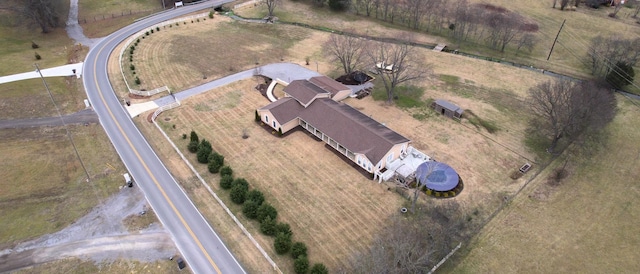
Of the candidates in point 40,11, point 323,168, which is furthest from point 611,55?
point 40,11

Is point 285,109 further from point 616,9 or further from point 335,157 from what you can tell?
point 616,9

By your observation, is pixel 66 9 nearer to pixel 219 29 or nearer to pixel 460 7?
pixel 219 29

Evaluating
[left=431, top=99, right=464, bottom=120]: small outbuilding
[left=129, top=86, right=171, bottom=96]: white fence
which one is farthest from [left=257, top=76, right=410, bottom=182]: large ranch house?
[left=129, top=86, right=171, bottom=96]: white fence

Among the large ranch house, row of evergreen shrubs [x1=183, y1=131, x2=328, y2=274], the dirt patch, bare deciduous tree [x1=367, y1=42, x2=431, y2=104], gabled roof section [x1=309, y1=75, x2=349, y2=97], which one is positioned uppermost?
bare deciduous tree [x1=367, y1=42, x2=431, y2=104]

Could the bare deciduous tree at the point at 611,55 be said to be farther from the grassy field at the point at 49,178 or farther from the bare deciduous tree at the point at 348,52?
the grassy field at the point at 49,178

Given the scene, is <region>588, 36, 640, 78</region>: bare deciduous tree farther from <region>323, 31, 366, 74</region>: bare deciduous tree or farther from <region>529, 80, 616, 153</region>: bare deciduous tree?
<region>323, 31, 366, 74</region>: bare deciduous tree

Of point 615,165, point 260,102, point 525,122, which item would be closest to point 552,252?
point 615,165

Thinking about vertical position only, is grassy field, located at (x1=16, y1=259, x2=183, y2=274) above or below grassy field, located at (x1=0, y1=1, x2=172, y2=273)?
below

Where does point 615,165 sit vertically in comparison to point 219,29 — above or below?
below
